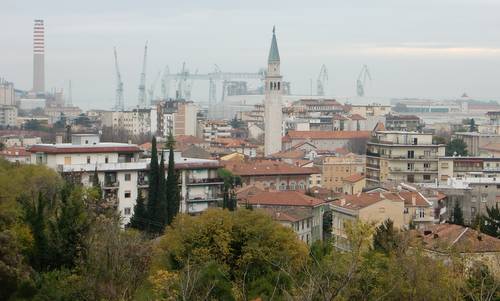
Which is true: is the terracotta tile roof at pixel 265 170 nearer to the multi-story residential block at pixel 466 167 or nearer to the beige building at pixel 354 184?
the beige building at pixel 354 184

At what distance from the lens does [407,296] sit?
63.0 feet

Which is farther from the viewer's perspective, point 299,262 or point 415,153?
point 415,153

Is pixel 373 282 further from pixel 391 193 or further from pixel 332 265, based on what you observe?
pixel 391 193

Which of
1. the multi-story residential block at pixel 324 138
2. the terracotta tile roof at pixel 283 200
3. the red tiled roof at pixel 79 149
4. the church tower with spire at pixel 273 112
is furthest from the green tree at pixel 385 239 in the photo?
the multi-story residential block at pixel 324 138

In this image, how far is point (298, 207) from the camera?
1451 inches

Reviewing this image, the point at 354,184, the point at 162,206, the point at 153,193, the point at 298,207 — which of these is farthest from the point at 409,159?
the point at 162,206

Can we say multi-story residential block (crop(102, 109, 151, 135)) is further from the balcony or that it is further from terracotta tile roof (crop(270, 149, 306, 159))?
the balcony

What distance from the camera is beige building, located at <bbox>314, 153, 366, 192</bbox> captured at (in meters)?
59.3

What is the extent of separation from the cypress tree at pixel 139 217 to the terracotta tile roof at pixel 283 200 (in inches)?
207

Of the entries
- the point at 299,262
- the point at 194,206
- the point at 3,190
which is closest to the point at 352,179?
the point at 194,206

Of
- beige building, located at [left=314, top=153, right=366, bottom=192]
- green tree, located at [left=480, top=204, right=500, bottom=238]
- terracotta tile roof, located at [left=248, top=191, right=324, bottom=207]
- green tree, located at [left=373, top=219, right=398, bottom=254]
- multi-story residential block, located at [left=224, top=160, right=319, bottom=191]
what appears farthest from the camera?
beige building, located at [left=314, top=153, right=366, bottom=192]

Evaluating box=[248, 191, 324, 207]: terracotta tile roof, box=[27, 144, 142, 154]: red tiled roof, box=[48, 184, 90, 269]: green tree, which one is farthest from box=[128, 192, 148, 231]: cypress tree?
box=[48, 184, 90, 269]: green tree

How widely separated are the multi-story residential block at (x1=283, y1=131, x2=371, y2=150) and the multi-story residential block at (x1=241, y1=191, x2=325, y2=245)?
4108 cm

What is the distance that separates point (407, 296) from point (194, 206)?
1824 cm
